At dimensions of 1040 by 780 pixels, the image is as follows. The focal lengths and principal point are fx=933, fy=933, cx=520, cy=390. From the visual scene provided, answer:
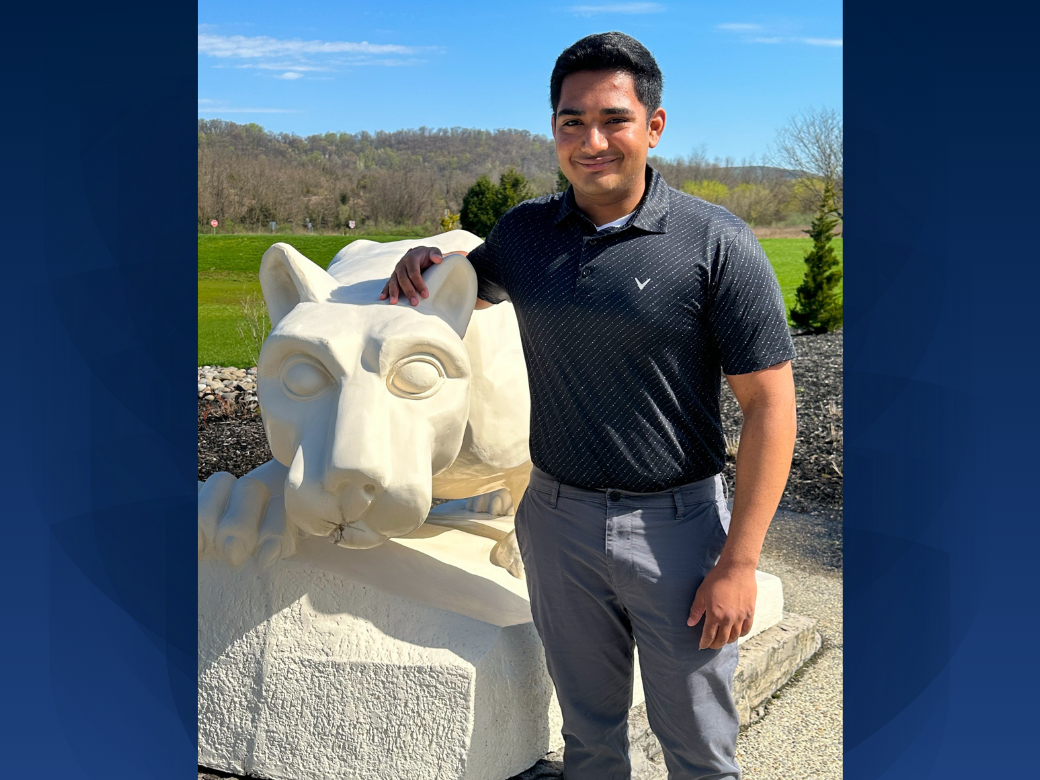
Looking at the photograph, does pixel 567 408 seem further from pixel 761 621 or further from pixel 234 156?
pixel 234 156

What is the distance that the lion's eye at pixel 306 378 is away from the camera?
7.72 ft

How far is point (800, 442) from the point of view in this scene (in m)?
9.15

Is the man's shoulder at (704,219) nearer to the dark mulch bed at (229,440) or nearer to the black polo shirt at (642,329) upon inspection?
the black polo shirt at (642,329)

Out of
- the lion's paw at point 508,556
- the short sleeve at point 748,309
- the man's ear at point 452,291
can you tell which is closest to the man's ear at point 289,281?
the man's ear at point 452,291

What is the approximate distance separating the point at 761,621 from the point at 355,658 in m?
1.82

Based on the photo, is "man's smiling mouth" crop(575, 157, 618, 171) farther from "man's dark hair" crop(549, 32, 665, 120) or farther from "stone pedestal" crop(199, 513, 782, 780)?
"stone pedestal" crop(199, 513, 782, 780)

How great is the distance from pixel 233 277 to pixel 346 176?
9.68 metres

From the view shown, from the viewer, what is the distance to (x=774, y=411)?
2094mm

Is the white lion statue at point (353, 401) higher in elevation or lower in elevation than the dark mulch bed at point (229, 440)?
higher

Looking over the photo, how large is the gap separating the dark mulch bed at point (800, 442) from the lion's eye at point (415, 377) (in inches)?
197

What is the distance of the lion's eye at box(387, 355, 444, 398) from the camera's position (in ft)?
7.79

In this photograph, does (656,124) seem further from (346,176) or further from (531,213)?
(346,176)

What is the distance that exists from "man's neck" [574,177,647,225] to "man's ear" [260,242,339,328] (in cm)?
78
